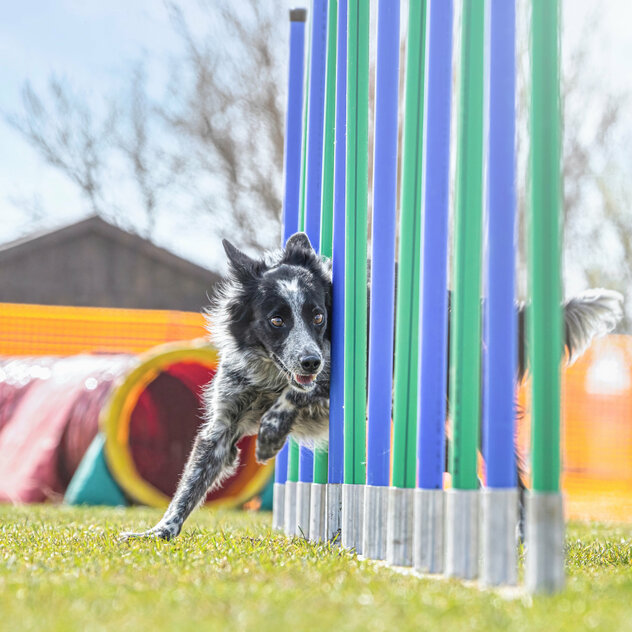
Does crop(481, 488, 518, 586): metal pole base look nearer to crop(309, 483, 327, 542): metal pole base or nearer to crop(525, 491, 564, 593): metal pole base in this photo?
crop(525, 491, 564, 593): metal pole base

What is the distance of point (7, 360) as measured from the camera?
1038 centimetres

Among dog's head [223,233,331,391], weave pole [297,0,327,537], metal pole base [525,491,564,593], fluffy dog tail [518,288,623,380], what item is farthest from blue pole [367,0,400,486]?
fluffy dog tail [518,288,623,380]

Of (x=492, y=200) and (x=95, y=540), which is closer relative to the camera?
(x=492, y=200)

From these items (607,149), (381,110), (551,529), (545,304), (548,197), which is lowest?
(551,529)

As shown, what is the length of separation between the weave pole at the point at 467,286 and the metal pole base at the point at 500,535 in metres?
0.16

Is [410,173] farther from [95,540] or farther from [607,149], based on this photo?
[607,149]

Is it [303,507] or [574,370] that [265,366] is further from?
[574,370]

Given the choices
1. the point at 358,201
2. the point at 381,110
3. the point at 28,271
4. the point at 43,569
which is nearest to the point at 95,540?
the point at 43,569

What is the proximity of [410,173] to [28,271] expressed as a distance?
21.4 metres

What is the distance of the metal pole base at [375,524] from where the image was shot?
11.2ft

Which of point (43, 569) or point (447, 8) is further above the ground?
point (447, 8)

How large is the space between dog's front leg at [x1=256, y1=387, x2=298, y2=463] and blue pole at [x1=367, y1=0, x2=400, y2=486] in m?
0.95

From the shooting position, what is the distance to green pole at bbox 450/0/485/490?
2.71 metres

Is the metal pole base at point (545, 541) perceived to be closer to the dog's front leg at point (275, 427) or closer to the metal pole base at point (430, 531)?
the metal pole base at point (430, 531)
